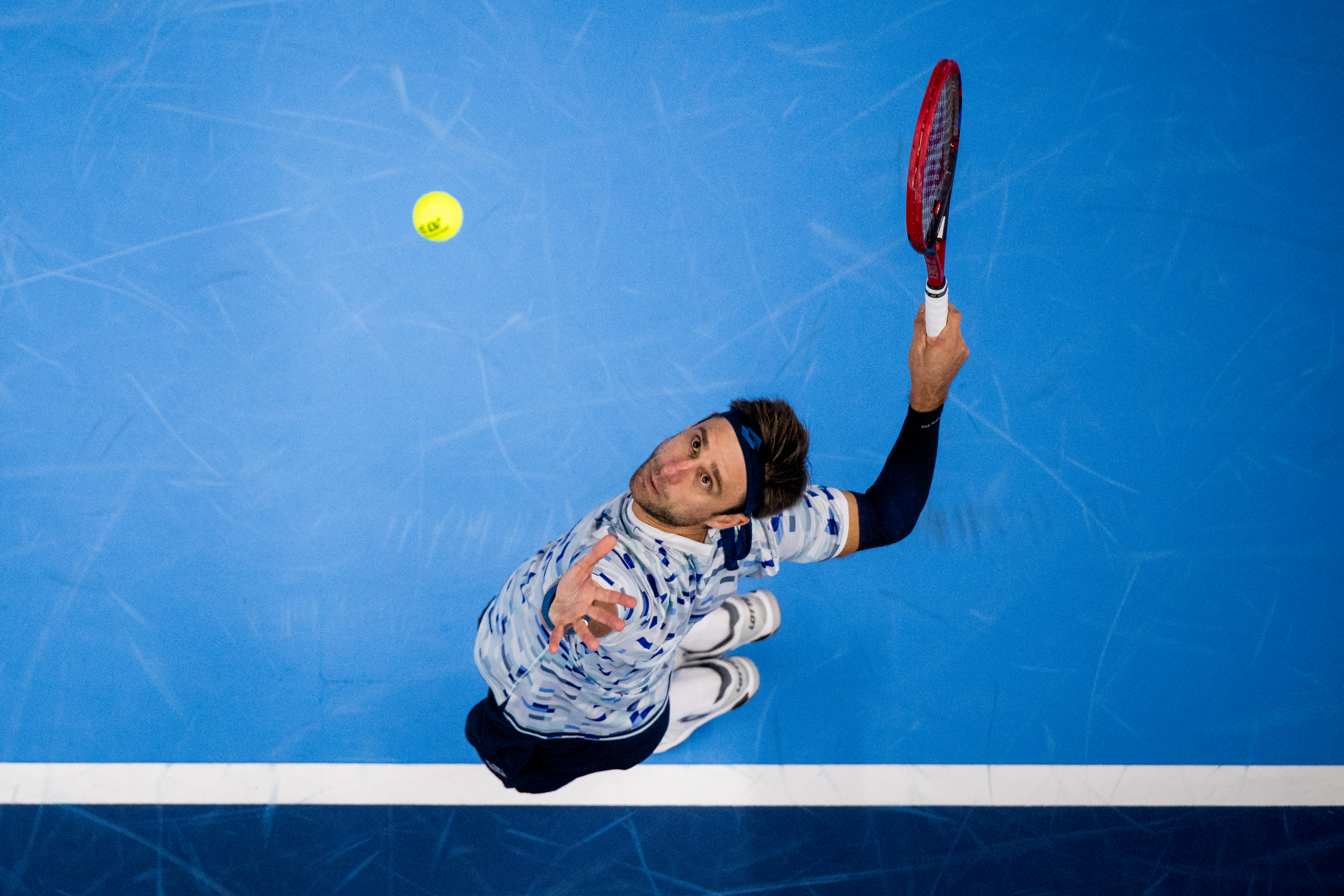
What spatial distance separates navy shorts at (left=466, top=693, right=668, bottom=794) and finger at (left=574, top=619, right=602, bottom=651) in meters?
0.60

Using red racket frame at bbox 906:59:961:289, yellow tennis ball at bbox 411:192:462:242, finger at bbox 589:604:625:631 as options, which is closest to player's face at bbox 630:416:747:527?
finger at bbox 589:604:625:631

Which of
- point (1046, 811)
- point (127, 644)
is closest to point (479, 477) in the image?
point (127, 644)

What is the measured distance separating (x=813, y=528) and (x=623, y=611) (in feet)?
1.93

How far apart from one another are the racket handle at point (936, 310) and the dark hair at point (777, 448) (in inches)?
13.6

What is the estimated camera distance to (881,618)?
9.05 feet

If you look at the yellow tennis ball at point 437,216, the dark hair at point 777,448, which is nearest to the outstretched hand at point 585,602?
the dark hair at point 777,448

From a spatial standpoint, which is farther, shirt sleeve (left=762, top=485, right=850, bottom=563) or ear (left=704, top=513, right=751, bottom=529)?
shirt sleeve (left=762, top=485, right=850, bottom=563)

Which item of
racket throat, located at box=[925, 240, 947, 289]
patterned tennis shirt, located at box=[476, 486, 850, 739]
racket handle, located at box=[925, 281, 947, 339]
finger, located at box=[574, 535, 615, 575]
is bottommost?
patterned tennis shirt, located at box=[476, 486, 850, 739]

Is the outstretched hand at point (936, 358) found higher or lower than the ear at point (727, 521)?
higher

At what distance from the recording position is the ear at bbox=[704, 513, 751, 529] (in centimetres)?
191

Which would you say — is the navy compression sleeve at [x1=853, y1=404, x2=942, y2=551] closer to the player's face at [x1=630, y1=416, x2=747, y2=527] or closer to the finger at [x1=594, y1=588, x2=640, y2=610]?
the player's face at [x1=630, y1=416, x2=747, y2=527]

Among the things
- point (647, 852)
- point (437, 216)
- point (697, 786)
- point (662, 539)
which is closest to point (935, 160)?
point (662, 539)

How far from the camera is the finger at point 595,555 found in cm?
170

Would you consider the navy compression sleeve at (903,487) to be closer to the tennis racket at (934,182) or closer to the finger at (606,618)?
the tennis racket at (934,182)
